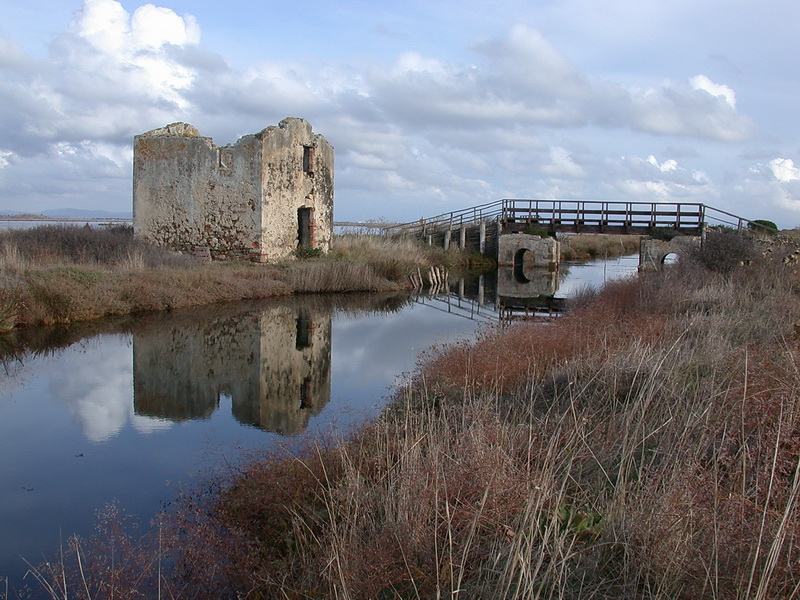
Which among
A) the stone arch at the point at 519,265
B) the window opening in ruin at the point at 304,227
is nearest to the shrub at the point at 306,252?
the window opening in ruin at the point at 304,227

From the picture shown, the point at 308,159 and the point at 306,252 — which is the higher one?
the point at 308,159

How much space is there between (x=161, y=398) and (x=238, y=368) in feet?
6.83

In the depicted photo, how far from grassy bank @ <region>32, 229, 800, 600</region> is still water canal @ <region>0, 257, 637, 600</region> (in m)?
0.76

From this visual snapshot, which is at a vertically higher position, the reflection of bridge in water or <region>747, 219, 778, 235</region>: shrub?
<region>747, 219, 778, 235</region>: shrub

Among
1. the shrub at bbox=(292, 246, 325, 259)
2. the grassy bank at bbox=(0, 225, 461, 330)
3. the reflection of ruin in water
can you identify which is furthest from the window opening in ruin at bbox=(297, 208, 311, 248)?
the reflection of ruin in water

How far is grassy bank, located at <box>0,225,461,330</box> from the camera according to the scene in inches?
587

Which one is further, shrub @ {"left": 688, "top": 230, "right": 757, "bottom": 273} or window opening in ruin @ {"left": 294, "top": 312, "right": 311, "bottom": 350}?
shrub @ {"left": 688, "top": 230, "right": 757, "bottom": 273}

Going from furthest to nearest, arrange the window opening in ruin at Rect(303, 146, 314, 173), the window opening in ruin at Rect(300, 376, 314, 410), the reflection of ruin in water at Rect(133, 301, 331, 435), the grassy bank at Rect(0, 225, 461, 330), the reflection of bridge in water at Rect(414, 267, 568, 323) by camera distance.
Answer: the window opening in ruin at Rect(303, 146, 314, 173) → the reflection of bridge in water at Rect(414, 267, 568, 323) → the grassy bank at Rect(0, 225, 461, 330) → the window opening in ruin at Rect(300, 376, 314, 410) → the reflection of ruin in water at Rect(133, 301, 331, 435)

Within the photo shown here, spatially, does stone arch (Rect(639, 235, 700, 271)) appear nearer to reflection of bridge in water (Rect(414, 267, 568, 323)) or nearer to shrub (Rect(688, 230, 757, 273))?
reflection of bridge in water (Rect(414, 267, 568, 323))

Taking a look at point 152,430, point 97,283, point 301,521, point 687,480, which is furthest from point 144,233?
point 687,480

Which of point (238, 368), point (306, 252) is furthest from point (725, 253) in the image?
point (306, 252)

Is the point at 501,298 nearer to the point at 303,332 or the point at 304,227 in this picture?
the point at 304,227

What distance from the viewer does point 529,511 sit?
11.7 ft

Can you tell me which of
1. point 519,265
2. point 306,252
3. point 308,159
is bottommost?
point 519,265
